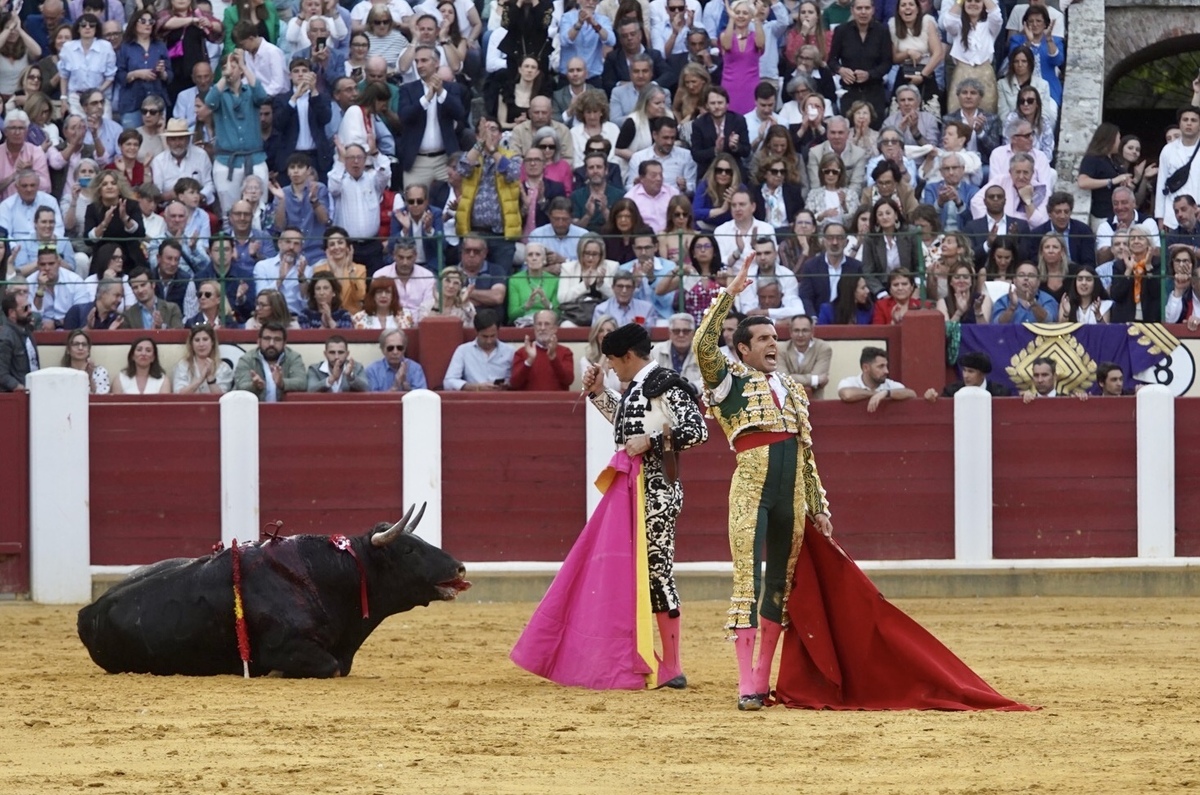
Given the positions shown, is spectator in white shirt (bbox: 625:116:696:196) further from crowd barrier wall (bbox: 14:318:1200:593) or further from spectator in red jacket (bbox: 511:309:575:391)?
crowd barrier wall (bbox: 14:318:1200:593)

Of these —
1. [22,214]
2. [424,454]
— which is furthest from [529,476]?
[22,214]

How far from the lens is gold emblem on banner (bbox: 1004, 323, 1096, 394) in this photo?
37.4ft

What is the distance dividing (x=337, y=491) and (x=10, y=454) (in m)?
1.63

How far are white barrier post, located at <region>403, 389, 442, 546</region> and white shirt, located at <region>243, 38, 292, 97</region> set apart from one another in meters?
3.16

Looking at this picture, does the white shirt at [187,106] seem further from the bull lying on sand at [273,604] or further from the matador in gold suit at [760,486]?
the matador in gold suit at [760,486]

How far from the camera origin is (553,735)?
228 inches

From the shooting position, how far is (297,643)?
710 cm

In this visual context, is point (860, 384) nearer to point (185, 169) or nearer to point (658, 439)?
point (658, 439)

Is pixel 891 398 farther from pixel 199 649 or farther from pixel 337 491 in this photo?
pixel 199 649

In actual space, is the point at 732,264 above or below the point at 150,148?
below

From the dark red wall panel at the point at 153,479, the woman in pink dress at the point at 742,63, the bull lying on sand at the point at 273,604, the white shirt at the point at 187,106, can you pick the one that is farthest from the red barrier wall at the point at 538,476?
the bull lying on sand at the point at 273,604

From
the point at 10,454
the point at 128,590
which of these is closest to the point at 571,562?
the point at 128,590

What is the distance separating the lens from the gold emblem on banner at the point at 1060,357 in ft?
37.4

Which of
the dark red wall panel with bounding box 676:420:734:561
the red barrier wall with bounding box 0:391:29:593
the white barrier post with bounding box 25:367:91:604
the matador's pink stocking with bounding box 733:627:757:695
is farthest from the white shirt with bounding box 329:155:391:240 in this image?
the matador's pink stocking with bounding box 733:627:757:695
